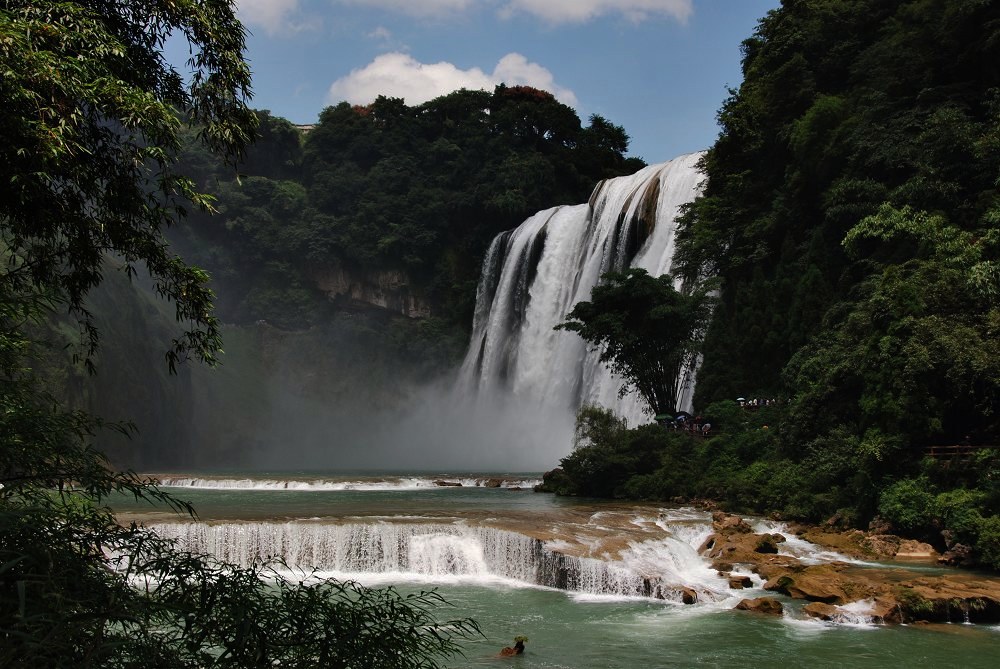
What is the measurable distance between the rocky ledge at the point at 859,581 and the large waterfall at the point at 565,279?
12.4 metres

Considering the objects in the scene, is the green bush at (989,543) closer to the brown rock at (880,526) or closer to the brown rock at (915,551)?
the brown rock at (915,551)

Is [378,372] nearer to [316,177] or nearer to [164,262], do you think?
[316,177]

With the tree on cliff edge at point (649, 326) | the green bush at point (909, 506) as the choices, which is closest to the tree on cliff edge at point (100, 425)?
the green bush at point (909, 506)

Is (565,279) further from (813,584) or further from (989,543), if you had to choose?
(813,584)

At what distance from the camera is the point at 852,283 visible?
73.6 ft

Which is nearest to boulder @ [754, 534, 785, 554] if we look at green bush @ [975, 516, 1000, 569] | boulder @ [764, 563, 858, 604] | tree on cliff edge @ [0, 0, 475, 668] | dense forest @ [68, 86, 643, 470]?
boulder @ [764, 563, 858, 604]

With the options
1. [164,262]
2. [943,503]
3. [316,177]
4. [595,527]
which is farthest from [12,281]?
[316,177]

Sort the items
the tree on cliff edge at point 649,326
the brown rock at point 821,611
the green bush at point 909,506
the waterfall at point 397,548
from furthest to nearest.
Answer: the tree on cliff edge at point 649,326 → the green bush at point 909,506 → the waterfall at point 397,548 → the brown rock at point 821,611

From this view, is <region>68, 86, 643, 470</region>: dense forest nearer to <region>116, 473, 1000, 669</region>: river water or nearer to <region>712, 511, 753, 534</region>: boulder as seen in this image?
<region>116, 473, 1000, 669</region>: river water

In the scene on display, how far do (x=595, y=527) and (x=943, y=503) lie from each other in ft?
20.3

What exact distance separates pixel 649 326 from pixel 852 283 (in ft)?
20.2

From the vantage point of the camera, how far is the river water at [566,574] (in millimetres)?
9898

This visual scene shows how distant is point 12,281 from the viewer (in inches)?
213

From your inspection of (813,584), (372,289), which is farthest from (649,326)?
(372,289)
